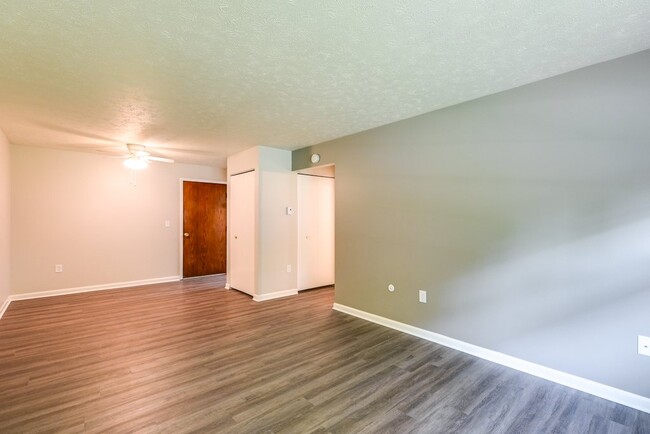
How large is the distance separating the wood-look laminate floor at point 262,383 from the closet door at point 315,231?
5.23 feet

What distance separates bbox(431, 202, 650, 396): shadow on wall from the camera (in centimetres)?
211

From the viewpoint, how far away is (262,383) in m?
2.41

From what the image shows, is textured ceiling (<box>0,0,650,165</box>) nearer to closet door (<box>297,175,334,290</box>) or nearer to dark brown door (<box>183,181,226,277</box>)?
closet door (<box>297,175,334,290</box>)

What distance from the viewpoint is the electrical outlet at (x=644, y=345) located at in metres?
2.05

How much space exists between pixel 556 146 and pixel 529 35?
1001 millimetres

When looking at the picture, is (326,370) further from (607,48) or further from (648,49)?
(648,49)

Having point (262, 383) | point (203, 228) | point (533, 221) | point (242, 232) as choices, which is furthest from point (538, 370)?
point (203, 228)

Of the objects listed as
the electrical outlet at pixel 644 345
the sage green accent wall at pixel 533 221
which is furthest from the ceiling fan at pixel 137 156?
the electrical outlet at pixel 644 345

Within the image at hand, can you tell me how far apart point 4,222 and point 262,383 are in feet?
15.0

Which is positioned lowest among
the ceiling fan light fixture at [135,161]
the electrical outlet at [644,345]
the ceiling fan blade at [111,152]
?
the electrical outlet at [644,345]

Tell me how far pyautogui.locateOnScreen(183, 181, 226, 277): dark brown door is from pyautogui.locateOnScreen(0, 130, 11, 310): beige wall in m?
2.59

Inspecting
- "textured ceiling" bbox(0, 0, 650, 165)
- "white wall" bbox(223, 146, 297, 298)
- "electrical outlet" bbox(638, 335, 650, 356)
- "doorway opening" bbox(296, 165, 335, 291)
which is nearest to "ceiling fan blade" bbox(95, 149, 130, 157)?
"textured ceiling" bbox(0, 0, 650, 165)

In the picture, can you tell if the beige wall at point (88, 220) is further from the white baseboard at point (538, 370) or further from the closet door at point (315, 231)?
the white baseboard at point (538, 370)

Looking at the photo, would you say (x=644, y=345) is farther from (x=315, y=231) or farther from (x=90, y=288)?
(x=90, y=288)
